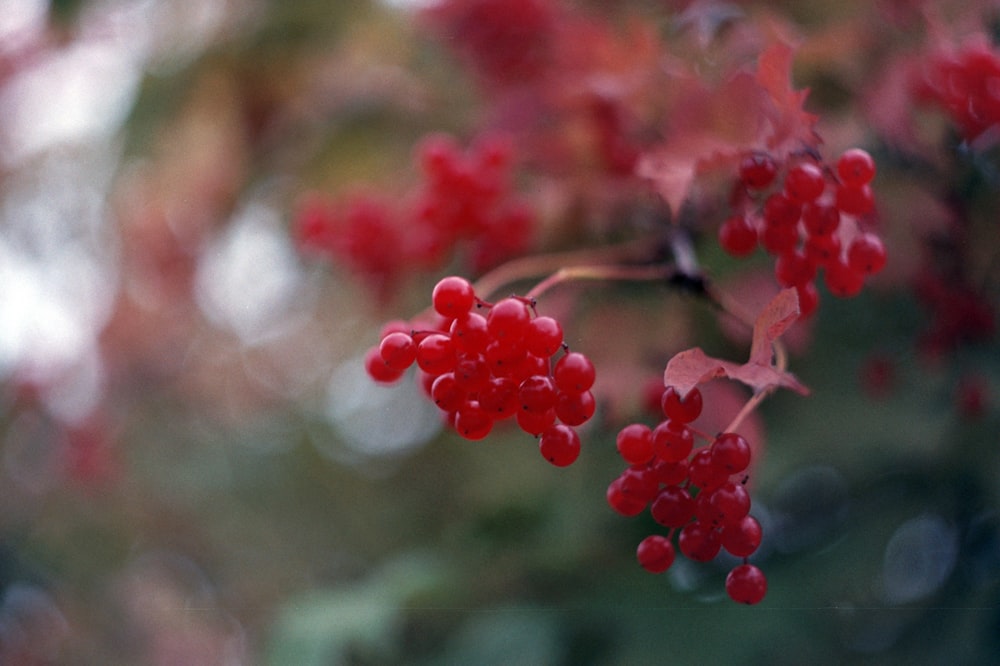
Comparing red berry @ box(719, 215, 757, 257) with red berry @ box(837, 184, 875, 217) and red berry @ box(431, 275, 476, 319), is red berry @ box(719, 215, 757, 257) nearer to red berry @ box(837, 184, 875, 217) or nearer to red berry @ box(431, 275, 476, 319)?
red berry @ box(837, 184, 875, 217)

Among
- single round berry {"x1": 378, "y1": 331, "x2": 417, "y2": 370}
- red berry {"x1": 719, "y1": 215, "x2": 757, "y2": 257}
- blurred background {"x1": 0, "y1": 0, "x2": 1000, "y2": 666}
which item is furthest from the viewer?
blurred background {"x1": 0, "y1": 0, "x2": 1000, "y2": 666}

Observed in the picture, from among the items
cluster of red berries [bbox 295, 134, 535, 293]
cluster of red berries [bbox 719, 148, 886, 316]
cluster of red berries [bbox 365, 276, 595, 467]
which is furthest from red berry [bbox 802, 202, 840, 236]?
cluster of red berries [bbox 295, 134, 535, 293]

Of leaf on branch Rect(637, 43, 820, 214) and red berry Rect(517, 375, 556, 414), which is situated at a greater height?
leaf on branch Rect(637, 43, 820, 214)

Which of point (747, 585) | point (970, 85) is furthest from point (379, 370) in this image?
point (970, 85)

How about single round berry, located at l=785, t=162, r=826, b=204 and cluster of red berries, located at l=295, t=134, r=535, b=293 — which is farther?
cluster of red berries, located at l=295, t=134, r=535, b=293

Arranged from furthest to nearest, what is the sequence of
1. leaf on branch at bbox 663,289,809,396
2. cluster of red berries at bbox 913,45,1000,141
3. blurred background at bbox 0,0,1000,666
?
blurred background at bbox 0,0,1000,666
cluster of red berries at bbox 913,45,1000,141
leaf on branch at bbox 663,289,809,396

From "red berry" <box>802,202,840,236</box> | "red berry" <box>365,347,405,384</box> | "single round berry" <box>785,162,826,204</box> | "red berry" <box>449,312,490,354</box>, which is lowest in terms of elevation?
"red berry" <box>802,202,840,236</box>

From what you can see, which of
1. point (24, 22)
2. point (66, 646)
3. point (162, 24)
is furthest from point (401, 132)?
point (66, 646)

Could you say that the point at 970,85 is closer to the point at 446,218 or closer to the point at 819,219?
the point at 819,219
